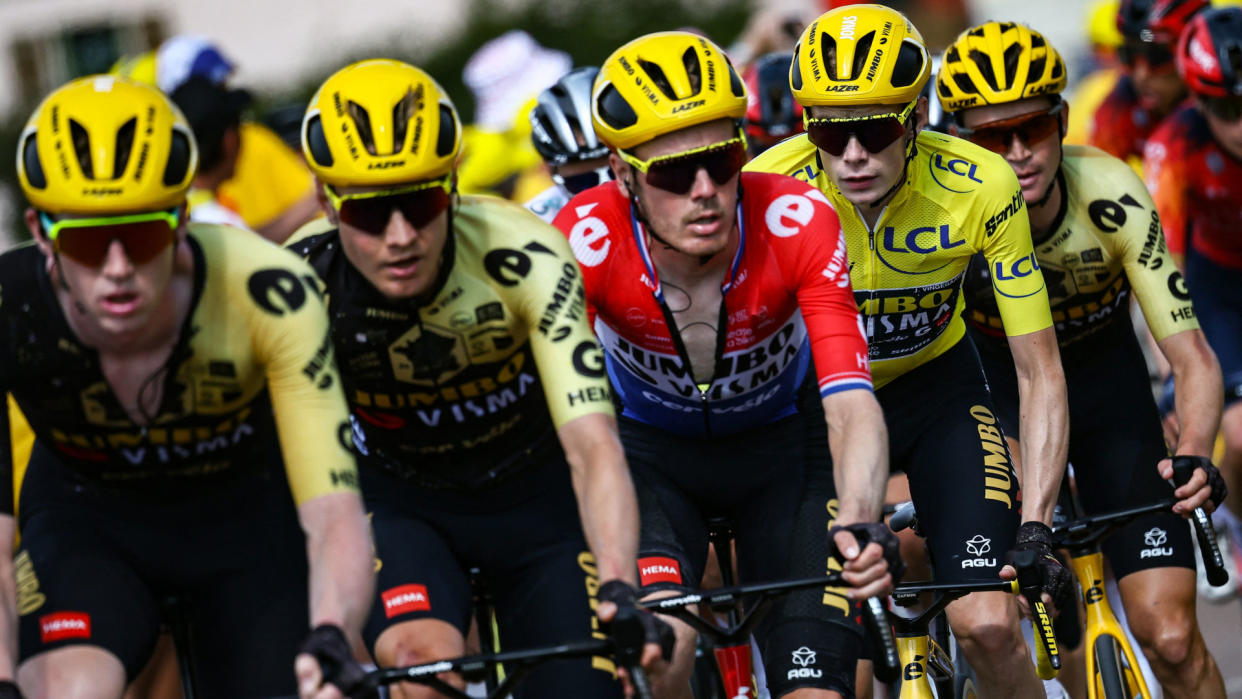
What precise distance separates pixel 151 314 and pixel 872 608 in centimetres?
217

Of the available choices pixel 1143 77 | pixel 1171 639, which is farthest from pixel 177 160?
pixel 1143 77

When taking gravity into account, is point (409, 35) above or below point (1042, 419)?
above

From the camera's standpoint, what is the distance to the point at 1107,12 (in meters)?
14.0

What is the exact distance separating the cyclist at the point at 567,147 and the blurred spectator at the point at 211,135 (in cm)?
238

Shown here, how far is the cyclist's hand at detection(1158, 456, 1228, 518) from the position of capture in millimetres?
6137

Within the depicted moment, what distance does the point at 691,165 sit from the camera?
18.2 feet

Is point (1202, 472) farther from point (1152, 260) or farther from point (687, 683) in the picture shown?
point (687, 683)

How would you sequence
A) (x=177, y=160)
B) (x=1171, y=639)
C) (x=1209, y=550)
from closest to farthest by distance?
(x=177, y=160)
(x=1209, y=550)
(x=1171, y=639)

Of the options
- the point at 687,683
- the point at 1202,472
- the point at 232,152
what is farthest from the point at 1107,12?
the point at 687,683

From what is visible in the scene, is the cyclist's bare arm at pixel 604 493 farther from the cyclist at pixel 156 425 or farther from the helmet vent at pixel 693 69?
the helmet vent at pixel 693 69

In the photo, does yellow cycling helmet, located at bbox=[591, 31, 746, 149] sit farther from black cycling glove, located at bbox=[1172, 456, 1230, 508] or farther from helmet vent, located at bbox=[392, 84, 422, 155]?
black cycling glove, located at bbox=[1172, 456, 1230, 508]

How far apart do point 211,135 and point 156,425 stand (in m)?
5.04

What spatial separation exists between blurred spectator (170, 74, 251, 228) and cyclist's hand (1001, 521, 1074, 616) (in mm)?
5343

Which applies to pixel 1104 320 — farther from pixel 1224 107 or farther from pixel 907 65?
pixel 1224 107
